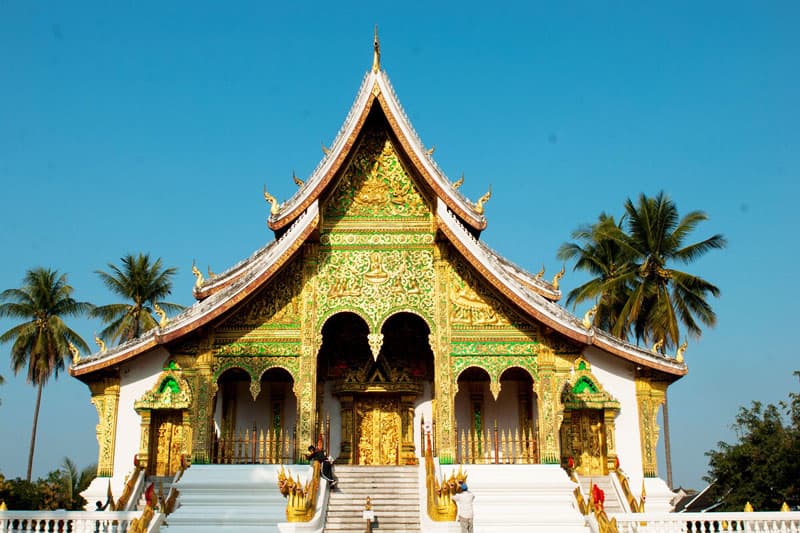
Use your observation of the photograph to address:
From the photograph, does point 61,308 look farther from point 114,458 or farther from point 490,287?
point 490,287

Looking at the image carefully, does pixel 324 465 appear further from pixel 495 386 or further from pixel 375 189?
pixel 375 189

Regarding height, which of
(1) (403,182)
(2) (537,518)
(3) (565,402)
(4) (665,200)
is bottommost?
(2) (537,518)

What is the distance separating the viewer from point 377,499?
42.6 feet

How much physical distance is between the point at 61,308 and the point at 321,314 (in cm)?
1741

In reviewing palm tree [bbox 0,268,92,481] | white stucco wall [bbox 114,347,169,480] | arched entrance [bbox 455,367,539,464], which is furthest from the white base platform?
palm tree [bbox 0,268,92,481]

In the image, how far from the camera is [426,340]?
17.0 m

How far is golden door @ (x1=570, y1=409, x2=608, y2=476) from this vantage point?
15.2 m

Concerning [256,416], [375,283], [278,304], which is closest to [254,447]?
[256,416]

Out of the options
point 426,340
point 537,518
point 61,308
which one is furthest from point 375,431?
point 61,308

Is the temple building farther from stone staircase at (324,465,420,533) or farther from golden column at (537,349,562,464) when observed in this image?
stone staircase at (324,465,420,533)

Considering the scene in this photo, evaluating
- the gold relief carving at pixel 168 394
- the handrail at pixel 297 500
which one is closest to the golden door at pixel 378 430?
the gold relief carving at pixel 168 394

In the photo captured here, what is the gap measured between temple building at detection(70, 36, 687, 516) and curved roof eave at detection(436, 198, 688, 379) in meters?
0.03

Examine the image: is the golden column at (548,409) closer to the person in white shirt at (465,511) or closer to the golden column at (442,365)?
the golden column at (442,365)

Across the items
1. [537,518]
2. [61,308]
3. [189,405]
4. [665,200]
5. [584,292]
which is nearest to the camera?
[537,518]
